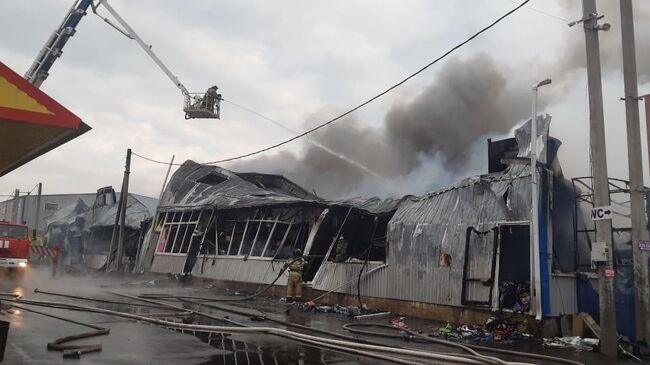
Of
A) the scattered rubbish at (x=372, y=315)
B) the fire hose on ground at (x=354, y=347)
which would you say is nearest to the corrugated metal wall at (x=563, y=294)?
the scattered rubbish at (x=372, y=315)

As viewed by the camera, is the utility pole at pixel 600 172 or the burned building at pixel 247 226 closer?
the utility pole at pixel 600 172

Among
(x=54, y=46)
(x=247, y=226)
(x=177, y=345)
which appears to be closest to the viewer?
(x=177, y=345)

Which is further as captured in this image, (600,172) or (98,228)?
(98,228)

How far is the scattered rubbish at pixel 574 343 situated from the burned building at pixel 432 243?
60 cm

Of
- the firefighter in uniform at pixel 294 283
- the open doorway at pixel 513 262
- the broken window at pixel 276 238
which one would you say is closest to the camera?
the open doorway at pixel 513 262

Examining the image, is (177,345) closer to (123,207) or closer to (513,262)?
(513,262)

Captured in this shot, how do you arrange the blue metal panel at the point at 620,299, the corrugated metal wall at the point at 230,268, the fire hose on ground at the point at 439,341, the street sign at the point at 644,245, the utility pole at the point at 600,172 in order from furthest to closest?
the corrugated metal wall at the point at 230,268, the blue metal panel at the point at 620,299, the street sign at the point at 644,245, the utility pole at the point at 600,172, the fire hose on ground at the point at 439,341

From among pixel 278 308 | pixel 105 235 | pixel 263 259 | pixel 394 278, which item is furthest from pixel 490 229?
pixel 105 235

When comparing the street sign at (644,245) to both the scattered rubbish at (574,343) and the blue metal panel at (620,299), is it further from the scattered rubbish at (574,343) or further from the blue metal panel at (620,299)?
the scattered rubbish at (574,343)

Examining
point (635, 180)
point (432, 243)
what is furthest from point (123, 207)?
point (635, 180)

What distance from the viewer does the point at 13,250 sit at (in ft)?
63.9

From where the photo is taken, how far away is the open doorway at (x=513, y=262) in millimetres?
11266

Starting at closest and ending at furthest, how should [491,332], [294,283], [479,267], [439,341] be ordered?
[439,341] → [491,332] → [479,267] → [294,283]

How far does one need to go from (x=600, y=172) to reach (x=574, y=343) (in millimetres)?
3179
